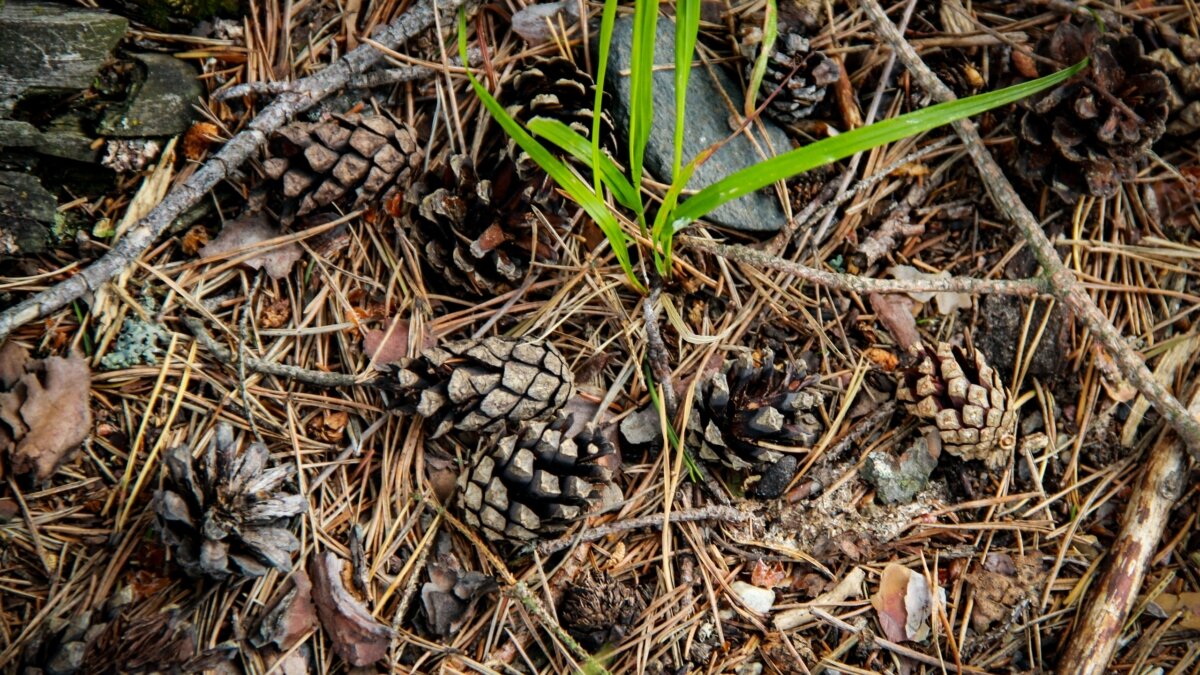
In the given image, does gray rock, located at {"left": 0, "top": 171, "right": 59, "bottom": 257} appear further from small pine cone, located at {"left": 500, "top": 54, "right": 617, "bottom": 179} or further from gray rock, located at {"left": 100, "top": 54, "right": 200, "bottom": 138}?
small pine cone, located at {"left": 500, "top": 54, "right": 617, "bottom": 179}

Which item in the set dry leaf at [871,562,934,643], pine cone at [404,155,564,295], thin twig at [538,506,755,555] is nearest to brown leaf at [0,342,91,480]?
pine cone at [404,155,564,295]

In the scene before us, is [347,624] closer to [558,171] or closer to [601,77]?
[558,171]

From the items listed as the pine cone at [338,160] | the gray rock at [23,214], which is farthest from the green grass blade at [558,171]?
the gray rock at [23,214]

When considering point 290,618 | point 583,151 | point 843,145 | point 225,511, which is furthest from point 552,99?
point 290,618

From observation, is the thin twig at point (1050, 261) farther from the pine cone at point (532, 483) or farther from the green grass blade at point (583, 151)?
the pine cone at point (532, 483)

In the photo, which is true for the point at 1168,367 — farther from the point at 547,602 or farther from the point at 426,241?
the point at 426,241
